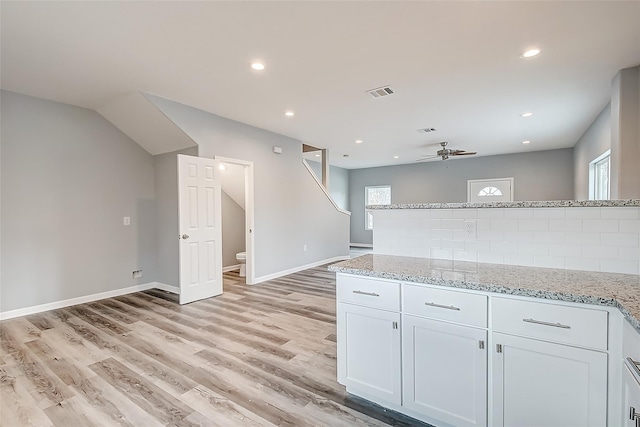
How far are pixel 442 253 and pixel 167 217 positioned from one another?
402 centimetres

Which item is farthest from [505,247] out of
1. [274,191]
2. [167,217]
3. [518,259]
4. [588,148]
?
[588,148]

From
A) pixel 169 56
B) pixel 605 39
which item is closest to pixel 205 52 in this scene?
pixel 169 56

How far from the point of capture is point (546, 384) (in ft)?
4.25

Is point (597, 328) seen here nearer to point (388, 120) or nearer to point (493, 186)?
→ point (388, 120)

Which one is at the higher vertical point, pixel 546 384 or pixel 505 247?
pixel 505 247

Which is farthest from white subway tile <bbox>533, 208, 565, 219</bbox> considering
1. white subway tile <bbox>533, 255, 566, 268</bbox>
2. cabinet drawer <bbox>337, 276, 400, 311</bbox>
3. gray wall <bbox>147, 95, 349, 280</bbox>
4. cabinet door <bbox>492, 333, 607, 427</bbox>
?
gray wall <bbox>147, 95, 349, 280</bbox>

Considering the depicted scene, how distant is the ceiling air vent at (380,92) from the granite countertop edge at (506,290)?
250cm

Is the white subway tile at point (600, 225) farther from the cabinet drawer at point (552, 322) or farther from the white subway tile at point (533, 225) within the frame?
the cabinet drawer at point (552, 322)

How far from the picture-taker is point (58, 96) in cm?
356

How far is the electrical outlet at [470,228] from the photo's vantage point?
190 cm

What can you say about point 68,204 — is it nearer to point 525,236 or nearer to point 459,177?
point 525,236

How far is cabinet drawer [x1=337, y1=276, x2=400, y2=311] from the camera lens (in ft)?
5.44

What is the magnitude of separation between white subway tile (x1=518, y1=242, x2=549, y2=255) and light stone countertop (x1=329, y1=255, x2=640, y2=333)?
0.32ft

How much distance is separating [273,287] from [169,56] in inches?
131
